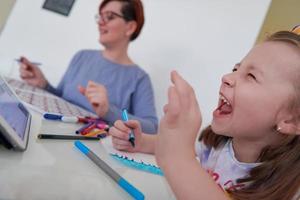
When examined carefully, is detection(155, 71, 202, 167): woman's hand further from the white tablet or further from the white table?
the white tablet

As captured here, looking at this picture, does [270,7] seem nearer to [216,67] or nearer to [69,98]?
[216,67]

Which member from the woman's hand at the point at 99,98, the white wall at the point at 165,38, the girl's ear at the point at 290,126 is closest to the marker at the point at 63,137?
the woman's hand at the point at 99,98

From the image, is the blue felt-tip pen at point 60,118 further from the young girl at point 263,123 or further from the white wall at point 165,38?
the white wall at point 165,38

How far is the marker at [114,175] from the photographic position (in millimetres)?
359

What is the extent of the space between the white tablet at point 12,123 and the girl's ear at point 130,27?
2.37 ft

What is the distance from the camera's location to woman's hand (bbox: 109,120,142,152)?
0.54 meters

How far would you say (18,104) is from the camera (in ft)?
1.66

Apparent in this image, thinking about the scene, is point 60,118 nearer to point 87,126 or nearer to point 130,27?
point 87,126

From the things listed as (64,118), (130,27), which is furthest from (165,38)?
(64,118)

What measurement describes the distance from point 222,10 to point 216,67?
0.70ft

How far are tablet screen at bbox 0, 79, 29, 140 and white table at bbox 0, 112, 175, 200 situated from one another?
0.02 meters

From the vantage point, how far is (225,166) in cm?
58

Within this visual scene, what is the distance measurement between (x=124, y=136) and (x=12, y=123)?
0.20 meters

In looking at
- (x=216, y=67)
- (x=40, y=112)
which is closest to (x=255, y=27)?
(x=216, y=67)
